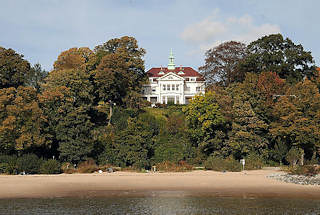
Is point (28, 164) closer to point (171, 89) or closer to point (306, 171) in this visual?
point (306, 171)

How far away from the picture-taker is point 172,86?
8025 centimetres

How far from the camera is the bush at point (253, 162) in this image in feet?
132

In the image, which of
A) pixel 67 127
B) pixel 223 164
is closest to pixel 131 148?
pixel 67 127

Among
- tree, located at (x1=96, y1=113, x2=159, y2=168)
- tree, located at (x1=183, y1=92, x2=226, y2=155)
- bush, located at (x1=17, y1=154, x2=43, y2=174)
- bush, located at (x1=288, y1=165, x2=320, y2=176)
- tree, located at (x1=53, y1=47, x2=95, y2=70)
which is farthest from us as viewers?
tree, located at (x1=53, y1=47, x2=95, y2=70)

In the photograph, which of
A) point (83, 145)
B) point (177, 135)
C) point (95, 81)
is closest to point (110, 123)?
point (95, 81)

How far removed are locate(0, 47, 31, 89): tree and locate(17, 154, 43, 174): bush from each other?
19.4 metres

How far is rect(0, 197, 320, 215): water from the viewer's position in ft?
63.7

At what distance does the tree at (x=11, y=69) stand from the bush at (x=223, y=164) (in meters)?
28.9

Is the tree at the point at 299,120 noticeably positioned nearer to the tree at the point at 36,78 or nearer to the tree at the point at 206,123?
the tree at the point at 206,123

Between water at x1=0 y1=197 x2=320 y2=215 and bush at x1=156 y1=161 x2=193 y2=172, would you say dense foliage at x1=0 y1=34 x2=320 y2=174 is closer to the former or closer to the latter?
bush at x1=156 y1=161 x2=193 y2=172

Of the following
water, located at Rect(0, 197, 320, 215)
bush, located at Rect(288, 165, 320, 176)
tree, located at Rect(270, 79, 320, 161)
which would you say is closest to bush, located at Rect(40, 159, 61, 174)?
water, located at Rect(0, 197, 320, 215)

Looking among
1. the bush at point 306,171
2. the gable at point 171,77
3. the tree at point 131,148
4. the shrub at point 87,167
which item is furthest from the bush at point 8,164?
the gable at point 171,77

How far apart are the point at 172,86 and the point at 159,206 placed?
60.1m

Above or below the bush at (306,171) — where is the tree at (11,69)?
above
